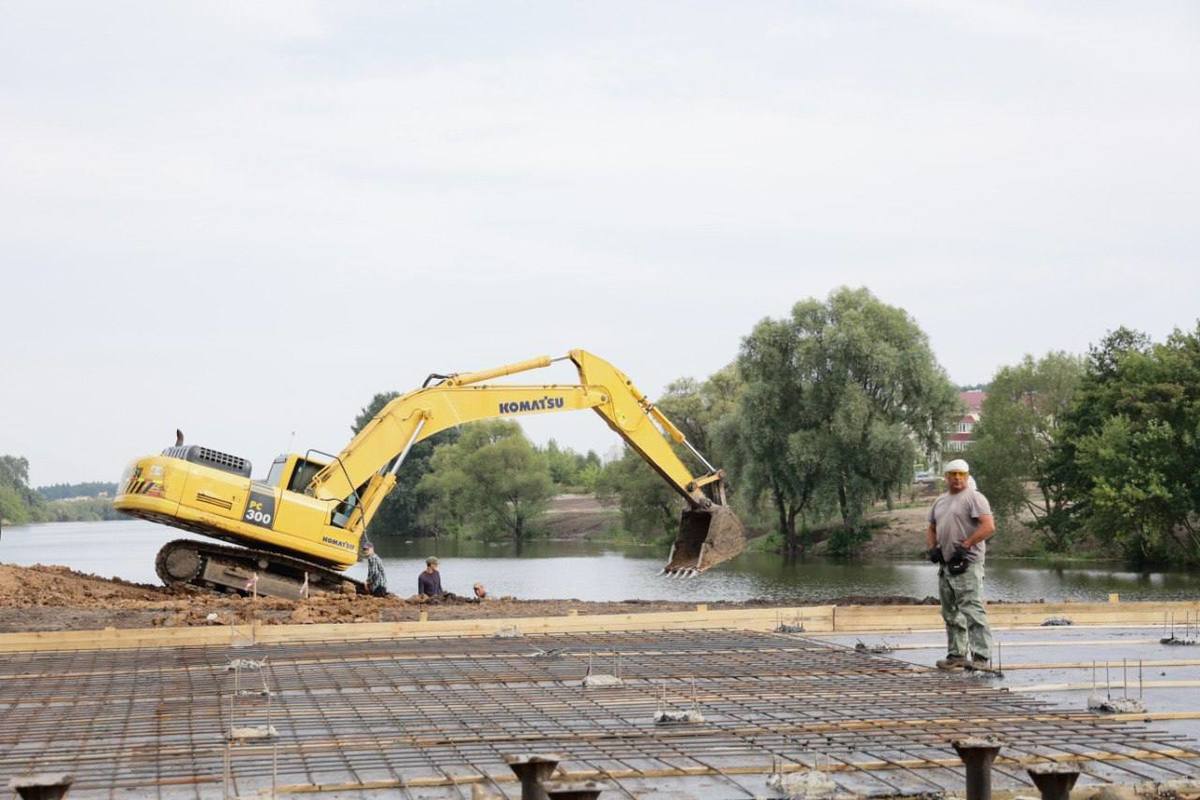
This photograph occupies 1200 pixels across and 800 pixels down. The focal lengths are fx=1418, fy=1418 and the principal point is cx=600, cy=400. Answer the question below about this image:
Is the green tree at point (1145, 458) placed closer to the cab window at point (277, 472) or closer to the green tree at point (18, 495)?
the cab window at point (277, 472)

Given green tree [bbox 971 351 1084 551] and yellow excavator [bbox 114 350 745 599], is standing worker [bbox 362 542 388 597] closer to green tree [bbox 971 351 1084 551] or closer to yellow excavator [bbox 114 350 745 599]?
yellow excavator [bbox 114 350 745 599]

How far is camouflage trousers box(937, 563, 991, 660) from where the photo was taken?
9008 mm

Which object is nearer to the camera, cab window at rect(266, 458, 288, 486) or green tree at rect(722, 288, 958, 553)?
cab window at rect(266, 458, 288, 486)

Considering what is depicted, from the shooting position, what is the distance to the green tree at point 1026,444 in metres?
50.0

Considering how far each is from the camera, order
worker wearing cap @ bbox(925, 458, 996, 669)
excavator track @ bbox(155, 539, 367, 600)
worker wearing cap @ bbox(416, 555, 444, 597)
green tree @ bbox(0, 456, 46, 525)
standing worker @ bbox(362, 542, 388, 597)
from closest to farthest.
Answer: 1. worker wearing cap @ bbox(925, 458, 996, 669)
2. excavator track @ bbox(155, 539, 367, 600)
3. worker wearing cap @ bbox(416, 555, 444, 597)
4. standing worker @ bbox(362, 542, 388, 597)
5. green tree @ bbox(0, 456, 46, 525)

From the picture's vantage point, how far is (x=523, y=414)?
75.5ft

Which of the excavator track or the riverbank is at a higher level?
the excavator track

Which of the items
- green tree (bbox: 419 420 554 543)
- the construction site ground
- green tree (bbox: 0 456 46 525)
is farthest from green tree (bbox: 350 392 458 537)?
the construction site ground

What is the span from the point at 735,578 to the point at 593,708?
29.0m

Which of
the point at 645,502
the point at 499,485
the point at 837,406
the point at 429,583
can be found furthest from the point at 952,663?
the point at 499,485

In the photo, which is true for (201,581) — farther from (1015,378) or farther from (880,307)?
(1015,378)

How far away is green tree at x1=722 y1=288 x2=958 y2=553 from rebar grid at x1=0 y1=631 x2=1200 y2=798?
117 feet

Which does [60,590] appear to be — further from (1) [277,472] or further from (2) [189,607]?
(2) [189,607]

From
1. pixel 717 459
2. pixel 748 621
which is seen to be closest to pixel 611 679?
pixel 748 621
